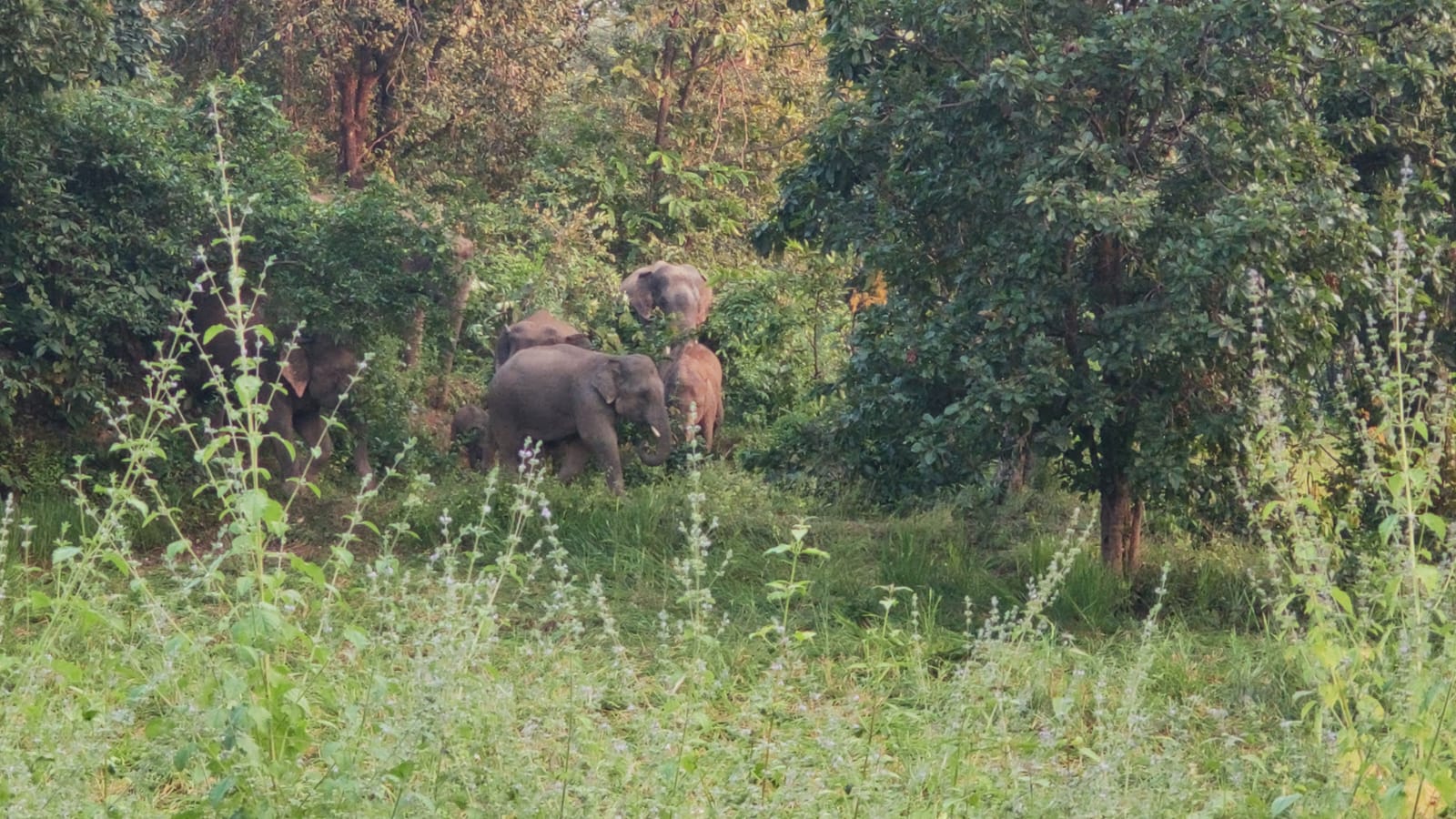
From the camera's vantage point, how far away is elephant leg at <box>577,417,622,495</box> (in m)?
11.1

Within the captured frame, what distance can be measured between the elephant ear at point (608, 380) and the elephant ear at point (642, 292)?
6.56ft

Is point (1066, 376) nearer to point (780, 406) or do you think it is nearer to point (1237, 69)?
point (1237, 69)

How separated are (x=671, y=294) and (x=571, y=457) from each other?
1.99 m

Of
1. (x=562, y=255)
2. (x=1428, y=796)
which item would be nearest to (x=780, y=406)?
(x=562, y=255)

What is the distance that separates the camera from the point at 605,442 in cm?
1109

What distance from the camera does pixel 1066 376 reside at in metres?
8.03

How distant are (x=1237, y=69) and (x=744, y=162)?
34.0 feet

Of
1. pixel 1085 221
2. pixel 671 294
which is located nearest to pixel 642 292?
pixel 671 294

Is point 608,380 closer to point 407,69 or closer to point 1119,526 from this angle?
point 1119,526

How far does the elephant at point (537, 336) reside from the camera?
12070 mm

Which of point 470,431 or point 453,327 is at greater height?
point 453,327

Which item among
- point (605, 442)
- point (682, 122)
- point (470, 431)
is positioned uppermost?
point (682, 122)

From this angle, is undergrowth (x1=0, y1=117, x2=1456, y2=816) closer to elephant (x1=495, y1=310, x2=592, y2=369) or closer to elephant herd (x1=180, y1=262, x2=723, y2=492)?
elephant herd (x1=180, y1=262, x2=723, y2=492)

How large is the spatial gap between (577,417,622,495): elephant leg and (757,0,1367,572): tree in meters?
2.63
